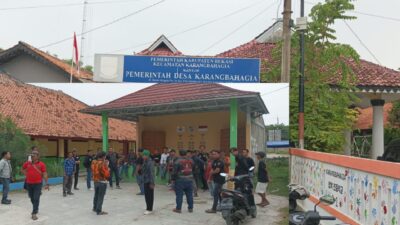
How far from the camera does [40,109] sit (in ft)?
80.6

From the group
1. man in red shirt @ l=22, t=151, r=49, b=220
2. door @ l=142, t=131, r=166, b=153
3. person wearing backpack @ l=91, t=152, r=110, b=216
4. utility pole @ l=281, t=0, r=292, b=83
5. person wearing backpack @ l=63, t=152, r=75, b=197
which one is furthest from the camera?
door @ l=142, t=131, r=166, b=153

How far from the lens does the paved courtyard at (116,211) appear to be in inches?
464

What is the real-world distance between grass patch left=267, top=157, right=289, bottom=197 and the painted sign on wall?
327cm

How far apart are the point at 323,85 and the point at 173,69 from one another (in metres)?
4.84

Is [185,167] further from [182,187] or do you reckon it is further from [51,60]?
[51,60]

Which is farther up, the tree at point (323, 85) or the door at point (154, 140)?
the tree at point (323, 85)

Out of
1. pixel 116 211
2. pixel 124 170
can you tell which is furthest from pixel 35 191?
pixel 124 170

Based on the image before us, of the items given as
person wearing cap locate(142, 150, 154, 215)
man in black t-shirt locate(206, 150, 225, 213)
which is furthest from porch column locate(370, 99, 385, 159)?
person wearing cap locate(142, 150, 154, 215)

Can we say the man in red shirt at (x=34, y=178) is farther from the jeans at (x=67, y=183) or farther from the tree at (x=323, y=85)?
the tree at (x=323, y=85)

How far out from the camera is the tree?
51.5 feet

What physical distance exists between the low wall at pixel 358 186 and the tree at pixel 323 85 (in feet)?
14.5

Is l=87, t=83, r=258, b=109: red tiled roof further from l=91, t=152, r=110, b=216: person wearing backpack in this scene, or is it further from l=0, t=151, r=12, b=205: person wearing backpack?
l=91, t=152, r=110, b=216: person wearing backpack

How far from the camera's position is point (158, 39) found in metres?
29.8

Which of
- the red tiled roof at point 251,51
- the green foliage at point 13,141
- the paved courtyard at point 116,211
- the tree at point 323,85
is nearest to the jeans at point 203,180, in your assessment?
the paved courtyard at point 116,211
